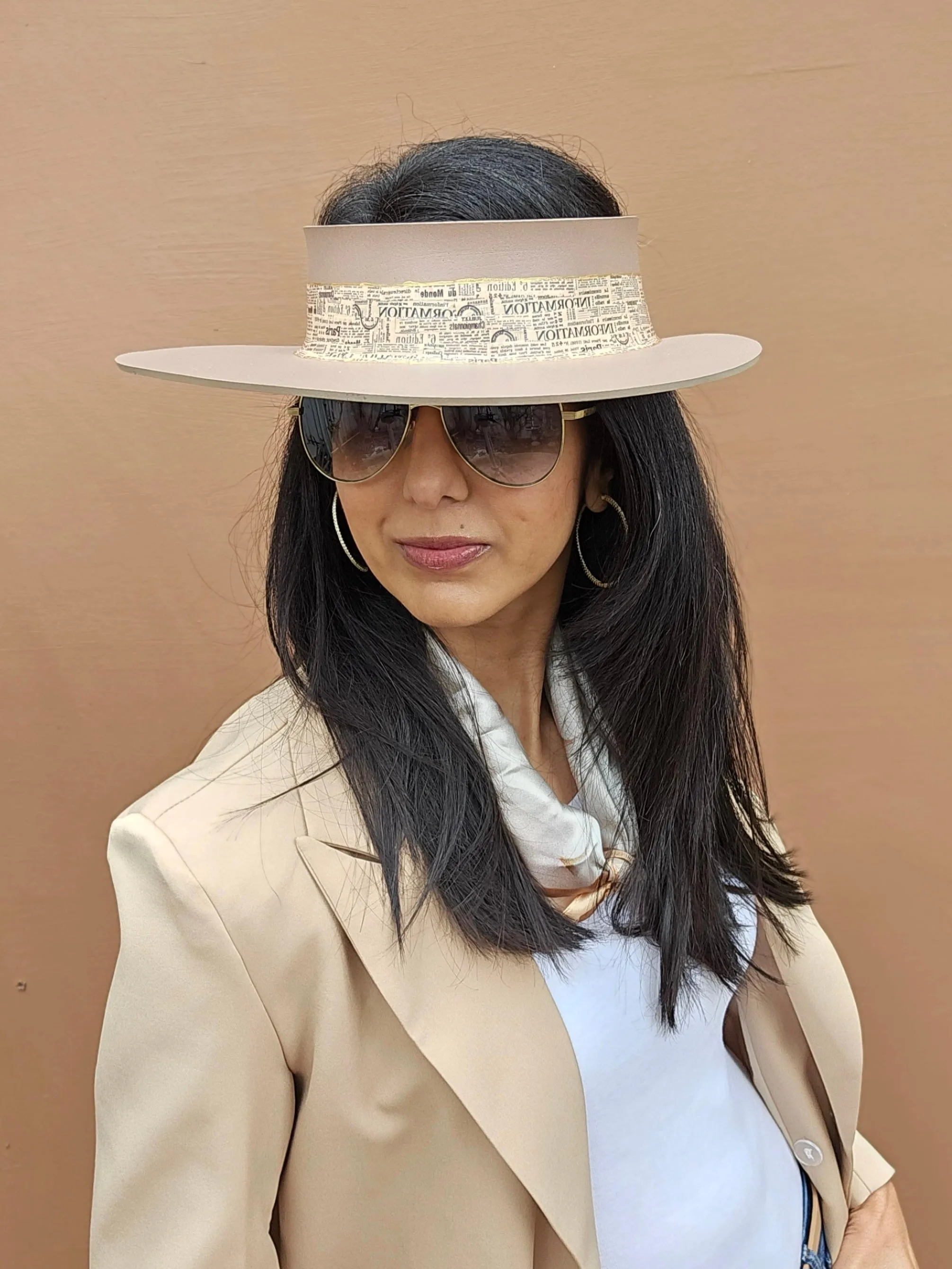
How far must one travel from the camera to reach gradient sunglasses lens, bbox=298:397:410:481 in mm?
909

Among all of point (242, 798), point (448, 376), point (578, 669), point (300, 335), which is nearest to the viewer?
point (448, 376)

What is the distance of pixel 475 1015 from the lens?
0.97 m

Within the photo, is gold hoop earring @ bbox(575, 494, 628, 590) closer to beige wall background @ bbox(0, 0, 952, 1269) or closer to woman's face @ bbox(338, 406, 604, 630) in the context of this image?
woman's face @ bbox(338, 406, 604, 630)

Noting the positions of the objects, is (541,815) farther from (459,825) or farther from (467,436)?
(467,436)

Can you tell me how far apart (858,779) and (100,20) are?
4.94ft

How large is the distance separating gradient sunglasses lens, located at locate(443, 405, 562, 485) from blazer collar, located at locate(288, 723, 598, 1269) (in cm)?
31

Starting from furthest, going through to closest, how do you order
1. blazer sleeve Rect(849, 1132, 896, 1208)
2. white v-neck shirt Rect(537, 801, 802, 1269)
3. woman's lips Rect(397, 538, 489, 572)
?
blazer sleeve Rect(849, 1132, 896, 1208)
white v-neck shirt Rect(537, 801, 802, 1269)
woman's lips Rect(397, 538, 489, 572)

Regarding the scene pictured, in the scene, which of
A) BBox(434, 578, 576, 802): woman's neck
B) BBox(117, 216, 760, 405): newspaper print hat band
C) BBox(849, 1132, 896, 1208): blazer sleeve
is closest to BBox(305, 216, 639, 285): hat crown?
BBox(117, 216, 760, 405): newspaper print hat band

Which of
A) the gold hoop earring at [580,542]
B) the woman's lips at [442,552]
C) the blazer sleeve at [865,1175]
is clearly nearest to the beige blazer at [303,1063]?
the woman's lips at [442,552]

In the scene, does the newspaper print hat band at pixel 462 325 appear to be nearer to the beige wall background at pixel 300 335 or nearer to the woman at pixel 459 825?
the woman at pixel 459 825

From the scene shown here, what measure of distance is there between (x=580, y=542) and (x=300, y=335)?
56 cm

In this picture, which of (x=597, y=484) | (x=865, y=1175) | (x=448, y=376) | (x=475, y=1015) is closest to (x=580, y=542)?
(x=597, y=484)

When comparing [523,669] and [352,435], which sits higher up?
[352,435]

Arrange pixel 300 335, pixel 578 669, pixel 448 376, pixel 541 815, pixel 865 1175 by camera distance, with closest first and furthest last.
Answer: pixel 448 376, pixel 541 815, pixel 578 669, pixel 865 1175, pixel 300 335
